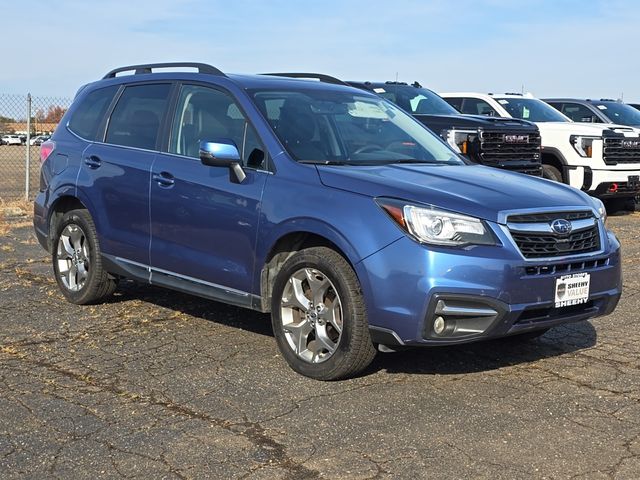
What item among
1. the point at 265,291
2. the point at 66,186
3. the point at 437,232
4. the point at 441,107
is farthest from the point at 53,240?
the point at 441,107

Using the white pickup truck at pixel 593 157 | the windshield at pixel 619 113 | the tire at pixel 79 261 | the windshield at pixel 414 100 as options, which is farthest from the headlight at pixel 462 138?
the tire at pixel 79 261

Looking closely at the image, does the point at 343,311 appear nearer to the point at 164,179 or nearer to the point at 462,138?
the point at 164,179

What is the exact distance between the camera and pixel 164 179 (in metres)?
6.13

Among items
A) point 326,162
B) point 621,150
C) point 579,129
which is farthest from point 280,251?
point 621,150

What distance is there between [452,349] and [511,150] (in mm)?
7278

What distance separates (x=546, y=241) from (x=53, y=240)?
4256 mm

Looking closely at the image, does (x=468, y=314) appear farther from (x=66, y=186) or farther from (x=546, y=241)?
(x=66, y=186)

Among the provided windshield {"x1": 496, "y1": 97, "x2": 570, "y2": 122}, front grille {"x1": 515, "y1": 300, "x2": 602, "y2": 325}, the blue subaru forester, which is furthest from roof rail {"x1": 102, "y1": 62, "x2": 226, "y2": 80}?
windshield {"x1": 496, "y1": 97, "x2": 570, "y2": 122}

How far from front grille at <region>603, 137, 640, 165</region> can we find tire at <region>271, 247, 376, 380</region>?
31.5ft

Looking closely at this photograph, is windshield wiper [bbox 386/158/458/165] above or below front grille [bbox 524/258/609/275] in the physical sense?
above

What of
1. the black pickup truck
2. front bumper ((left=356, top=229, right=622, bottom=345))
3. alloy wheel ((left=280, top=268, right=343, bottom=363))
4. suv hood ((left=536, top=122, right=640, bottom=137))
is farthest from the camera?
suv hood ((left=536, top=122, right=640, bottom=137))

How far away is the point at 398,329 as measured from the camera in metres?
4.74

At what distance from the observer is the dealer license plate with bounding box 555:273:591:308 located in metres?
4.95

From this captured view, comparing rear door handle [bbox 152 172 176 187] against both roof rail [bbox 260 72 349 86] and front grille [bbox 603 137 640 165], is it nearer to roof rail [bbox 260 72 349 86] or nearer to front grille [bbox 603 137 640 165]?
roof rail [bbox 260 72 349 86]
